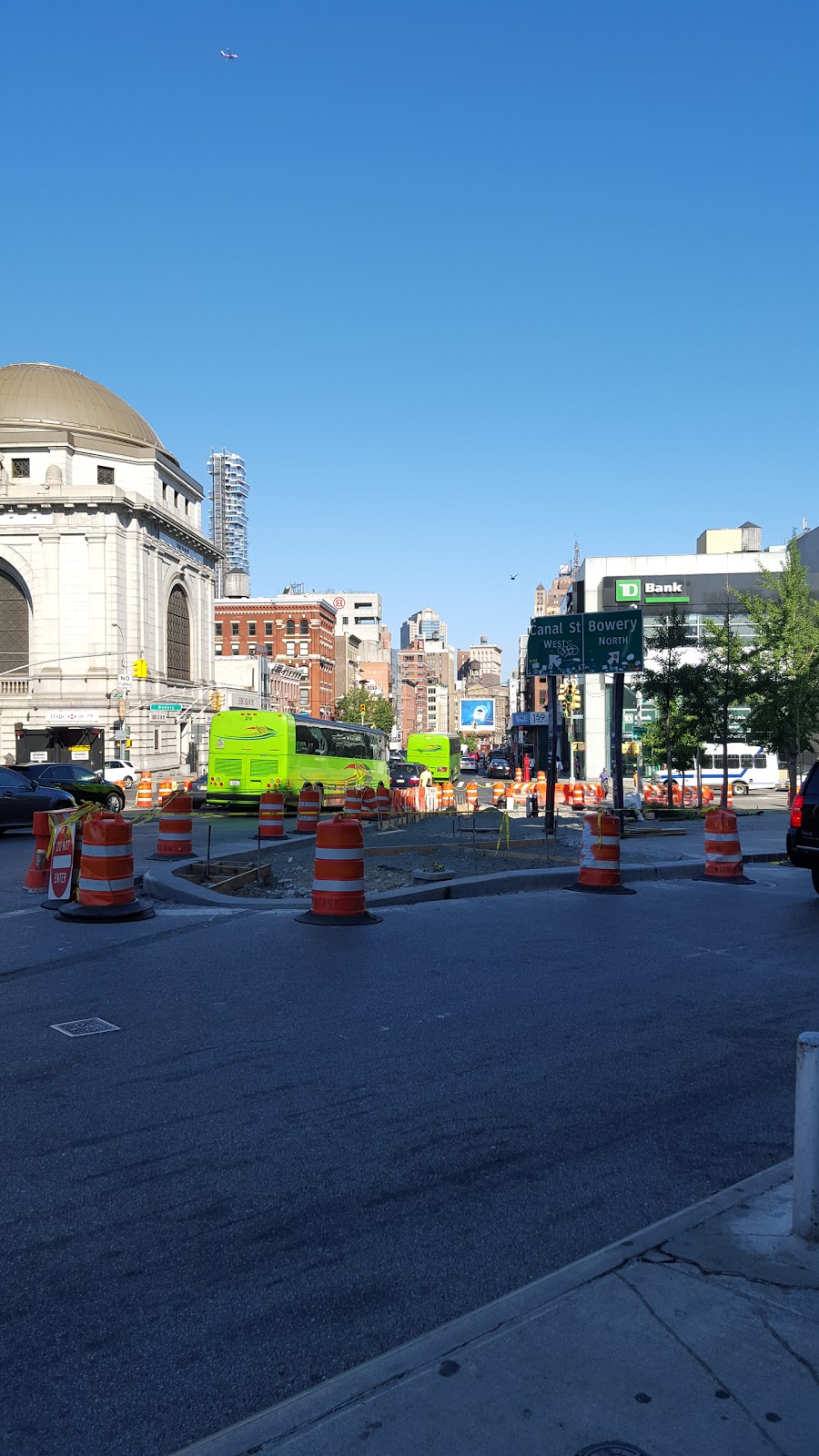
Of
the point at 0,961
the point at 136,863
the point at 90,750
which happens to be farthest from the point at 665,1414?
the point at 90,750

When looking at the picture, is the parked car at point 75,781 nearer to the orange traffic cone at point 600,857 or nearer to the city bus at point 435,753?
the orange traffic cone at point 600,857

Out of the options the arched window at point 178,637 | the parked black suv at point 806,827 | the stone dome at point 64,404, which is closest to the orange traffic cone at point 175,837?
the parked black suv at point 806,827

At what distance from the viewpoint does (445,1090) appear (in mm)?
5625

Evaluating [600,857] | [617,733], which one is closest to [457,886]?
[600,857]

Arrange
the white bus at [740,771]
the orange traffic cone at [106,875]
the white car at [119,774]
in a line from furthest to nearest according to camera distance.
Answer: the white bus at [740,771] < the white car at [119,774] < the orange traffic cone at [106,875]

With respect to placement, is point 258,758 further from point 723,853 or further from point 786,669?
point 723,853

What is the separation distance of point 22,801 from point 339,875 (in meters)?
14.4

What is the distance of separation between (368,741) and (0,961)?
1367 inches

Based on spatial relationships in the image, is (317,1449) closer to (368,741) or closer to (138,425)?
(368,741)

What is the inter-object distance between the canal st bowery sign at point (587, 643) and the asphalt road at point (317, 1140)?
1230 centimetres

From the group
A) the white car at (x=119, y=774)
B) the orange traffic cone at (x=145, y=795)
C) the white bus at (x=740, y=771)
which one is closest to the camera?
the orange traffic cone at (x=145, y=795)

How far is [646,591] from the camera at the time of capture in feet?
274

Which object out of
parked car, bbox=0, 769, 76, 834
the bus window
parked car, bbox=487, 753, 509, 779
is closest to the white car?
the bus window

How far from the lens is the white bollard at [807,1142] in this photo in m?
3.54
